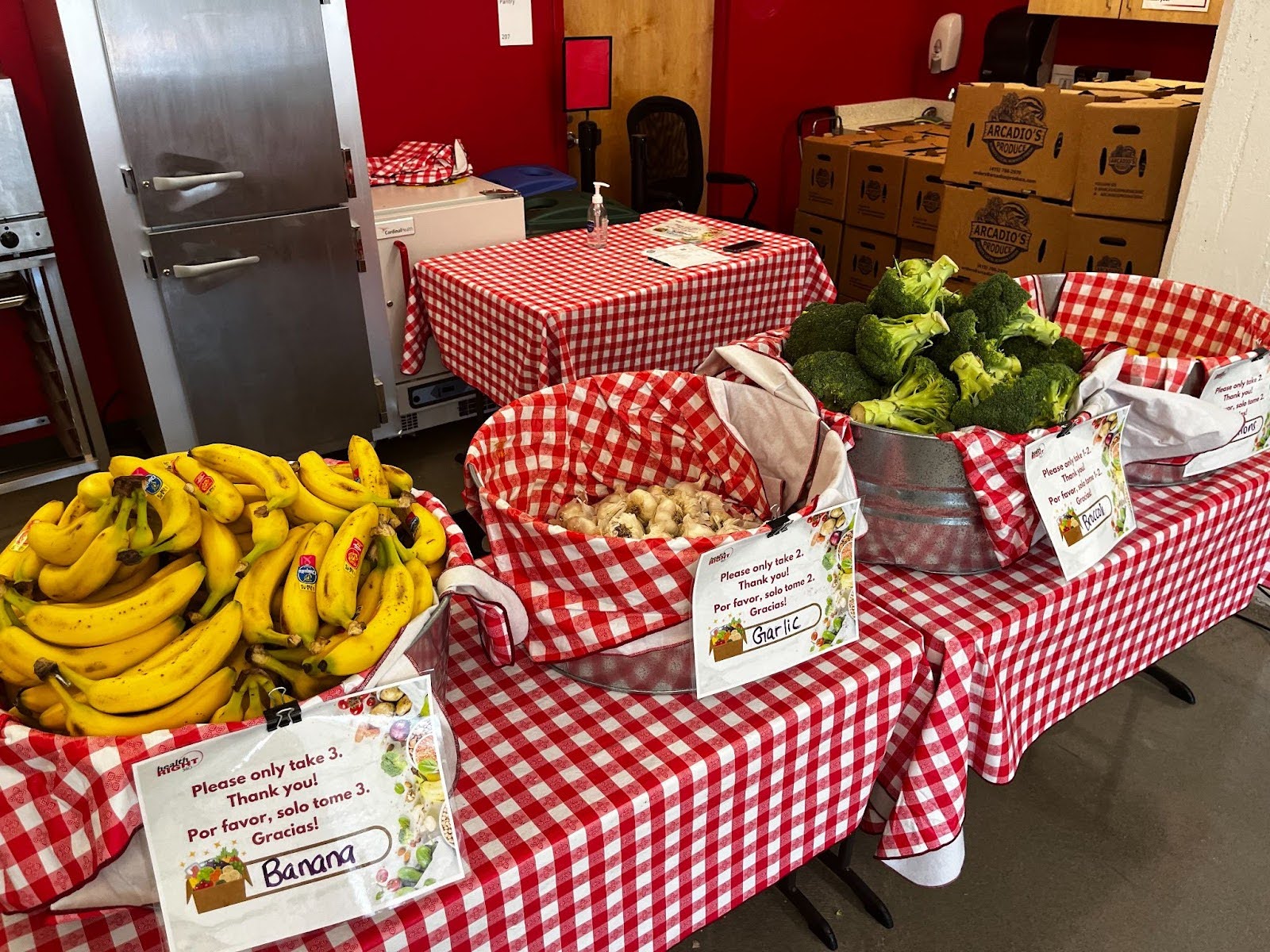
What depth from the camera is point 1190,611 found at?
59.1 inches

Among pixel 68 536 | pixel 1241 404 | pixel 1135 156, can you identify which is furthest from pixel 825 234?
pixel 68 536

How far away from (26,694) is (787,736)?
746 millimetres

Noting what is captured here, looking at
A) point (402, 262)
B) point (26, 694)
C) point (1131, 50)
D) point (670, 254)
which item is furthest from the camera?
point (1131, 50)

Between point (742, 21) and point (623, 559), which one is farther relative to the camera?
point (742, 21)

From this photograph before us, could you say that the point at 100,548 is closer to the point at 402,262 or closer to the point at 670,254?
the point at 670,254

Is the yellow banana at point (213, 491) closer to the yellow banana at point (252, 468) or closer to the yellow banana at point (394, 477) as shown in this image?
the yellow banana at point (252, 468)

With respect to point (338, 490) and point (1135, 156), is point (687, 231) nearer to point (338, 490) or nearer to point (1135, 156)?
point (1135, 156)

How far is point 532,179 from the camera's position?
3.98m

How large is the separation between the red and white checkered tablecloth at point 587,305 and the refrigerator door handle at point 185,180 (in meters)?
0.62

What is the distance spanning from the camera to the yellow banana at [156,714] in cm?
76

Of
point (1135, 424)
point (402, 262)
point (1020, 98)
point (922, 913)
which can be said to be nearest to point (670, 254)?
point (402, 262)

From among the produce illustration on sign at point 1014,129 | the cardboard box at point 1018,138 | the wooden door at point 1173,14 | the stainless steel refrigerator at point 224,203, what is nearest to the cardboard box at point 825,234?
the wooden door at point 1173,14

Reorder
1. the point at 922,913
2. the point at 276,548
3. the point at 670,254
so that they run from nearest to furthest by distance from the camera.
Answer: the point at 276,548 < the point at 922,913 < the point at 670,254

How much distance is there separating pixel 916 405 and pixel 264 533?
33.8 inches
